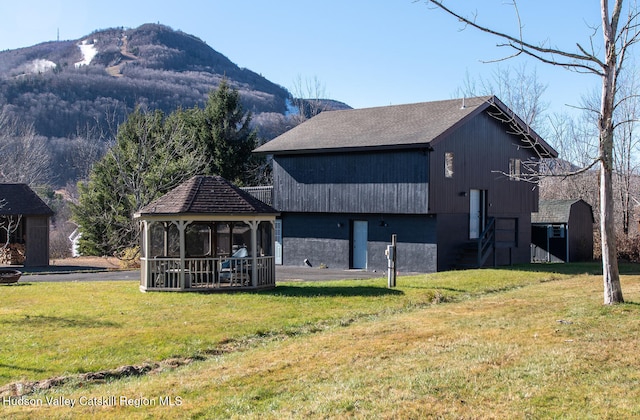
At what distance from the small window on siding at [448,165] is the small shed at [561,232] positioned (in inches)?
364

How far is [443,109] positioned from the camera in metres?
31.5

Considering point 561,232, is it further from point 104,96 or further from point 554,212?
point 104,96

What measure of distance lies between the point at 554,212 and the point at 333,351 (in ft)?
89.0

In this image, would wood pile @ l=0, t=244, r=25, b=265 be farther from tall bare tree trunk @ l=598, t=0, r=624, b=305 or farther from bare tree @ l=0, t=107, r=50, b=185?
tall bare tree trunk @ l=598, t=0, r=624, b=305

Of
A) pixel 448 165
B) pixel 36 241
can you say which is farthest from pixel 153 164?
pixel 448 165

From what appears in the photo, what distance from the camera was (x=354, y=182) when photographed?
30.2 metres

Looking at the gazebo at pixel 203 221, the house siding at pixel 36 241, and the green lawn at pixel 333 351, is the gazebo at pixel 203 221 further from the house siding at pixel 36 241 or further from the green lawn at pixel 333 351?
the house siding at pixel 36 241

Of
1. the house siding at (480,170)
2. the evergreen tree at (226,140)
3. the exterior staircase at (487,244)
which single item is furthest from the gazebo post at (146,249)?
the evergreen tree at (226,140)

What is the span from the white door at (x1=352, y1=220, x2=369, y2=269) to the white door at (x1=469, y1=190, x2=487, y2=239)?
14.9 feet

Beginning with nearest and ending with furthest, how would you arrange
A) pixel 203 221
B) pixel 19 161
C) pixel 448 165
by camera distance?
pixel 203 221, pixel 448 165, pixel 19 161

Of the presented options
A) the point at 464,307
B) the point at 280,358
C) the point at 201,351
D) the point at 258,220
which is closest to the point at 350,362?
the point at 280,358

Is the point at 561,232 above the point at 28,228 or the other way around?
the other way around

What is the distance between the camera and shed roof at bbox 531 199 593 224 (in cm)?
3603

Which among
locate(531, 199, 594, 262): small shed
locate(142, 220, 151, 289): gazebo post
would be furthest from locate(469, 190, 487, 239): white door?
locate(142, 220, 151, 289): gazebo post
